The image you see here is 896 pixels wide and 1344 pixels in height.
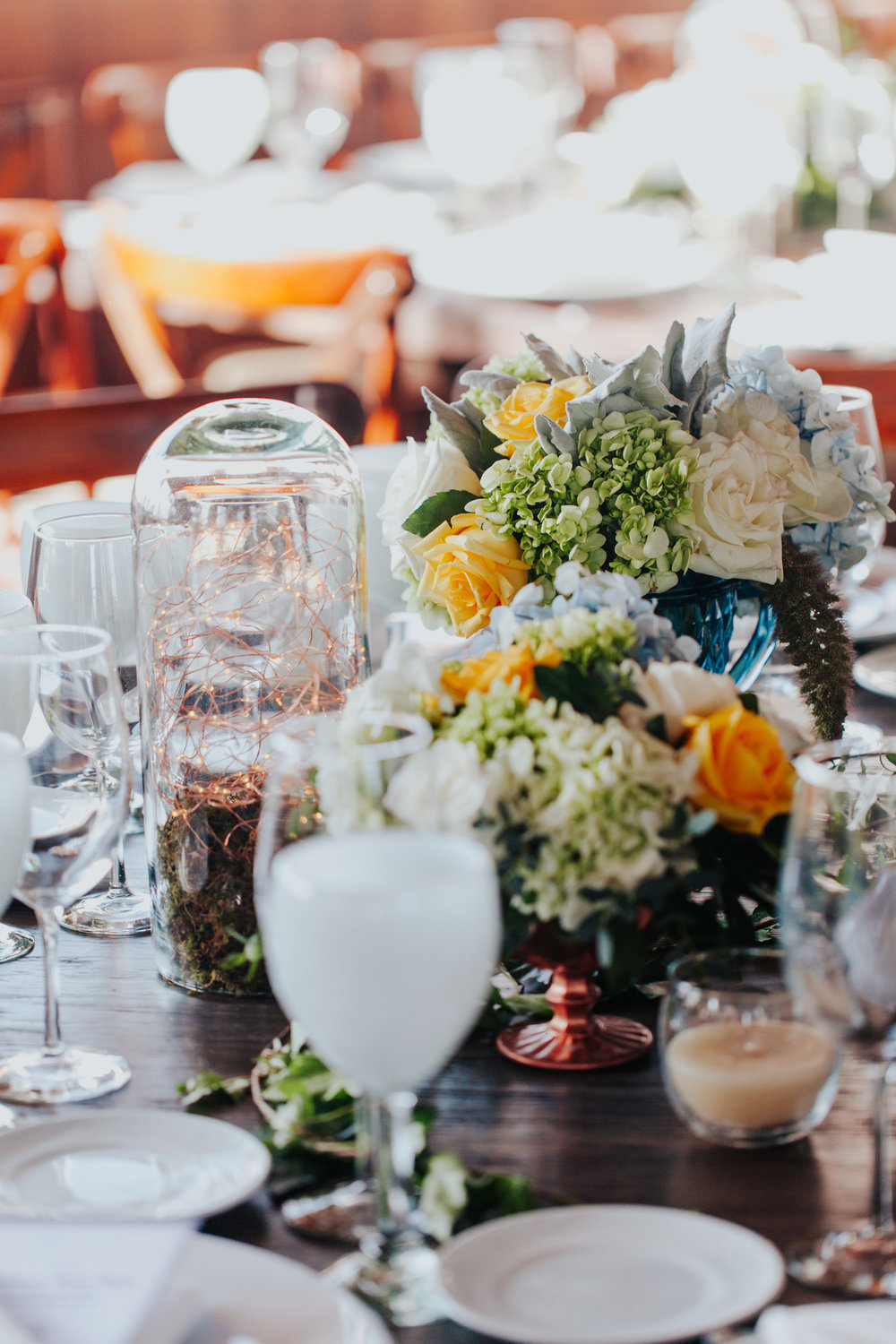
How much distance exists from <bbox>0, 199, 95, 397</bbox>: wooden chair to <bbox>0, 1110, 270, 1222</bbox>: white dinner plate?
2488mm

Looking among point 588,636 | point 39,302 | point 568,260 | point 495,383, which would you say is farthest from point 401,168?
point 588,636

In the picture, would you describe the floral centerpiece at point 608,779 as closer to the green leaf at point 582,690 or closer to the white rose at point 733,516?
the green leaf at point 582,690

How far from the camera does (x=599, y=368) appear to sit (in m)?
1.02

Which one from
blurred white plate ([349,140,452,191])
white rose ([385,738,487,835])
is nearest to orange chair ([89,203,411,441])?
blurred white plate ([349,140,452,191])

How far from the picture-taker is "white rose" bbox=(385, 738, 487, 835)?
25.2 inches

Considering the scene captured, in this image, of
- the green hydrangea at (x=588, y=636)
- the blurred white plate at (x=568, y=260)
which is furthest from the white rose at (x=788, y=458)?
the blurred white plate at (x=568, y=260)

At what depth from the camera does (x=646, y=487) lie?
0.97 meters

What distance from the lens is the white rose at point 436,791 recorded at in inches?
25.2

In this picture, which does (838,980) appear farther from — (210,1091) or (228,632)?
(228,632)

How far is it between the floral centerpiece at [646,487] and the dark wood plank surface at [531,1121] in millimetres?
275

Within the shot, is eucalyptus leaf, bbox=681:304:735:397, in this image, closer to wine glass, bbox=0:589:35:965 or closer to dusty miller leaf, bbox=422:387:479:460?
dusty miller leaf, bbox=422:387:479:460

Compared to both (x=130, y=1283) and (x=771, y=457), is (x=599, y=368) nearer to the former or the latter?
(x=771, y=457)

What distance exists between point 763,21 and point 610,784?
2798 millimetres

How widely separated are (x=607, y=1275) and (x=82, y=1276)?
205mm
